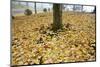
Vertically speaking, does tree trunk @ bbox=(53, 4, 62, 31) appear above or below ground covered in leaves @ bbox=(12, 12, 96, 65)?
above

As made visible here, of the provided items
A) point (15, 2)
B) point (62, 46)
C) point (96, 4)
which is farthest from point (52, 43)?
point (96, 4)

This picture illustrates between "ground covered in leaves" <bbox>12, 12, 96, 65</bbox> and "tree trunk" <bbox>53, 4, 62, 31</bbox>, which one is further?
"tree trunk" <bbox>53, 4, 62, 31</bbox>

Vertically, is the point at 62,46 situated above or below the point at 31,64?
above

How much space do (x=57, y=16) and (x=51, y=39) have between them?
1.07ft

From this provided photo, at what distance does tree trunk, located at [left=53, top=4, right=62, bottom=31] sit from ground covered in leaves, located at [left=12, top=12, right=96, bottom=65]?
53mm

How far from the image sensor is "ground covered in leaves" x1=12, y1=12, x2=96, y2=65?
90.4 inches

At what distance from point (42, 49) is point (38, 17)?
0.43 m

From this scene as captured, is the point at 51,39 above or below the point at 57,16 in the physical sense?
below

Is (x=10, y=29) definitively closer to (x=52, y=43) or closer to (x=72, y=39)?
(x=52, y=43)

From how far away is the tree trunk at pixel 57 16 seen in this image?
8.09 feet

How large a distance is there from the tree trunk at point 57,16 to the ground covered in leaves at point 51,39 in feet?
0.17

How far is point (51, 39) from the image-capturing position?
2443mm

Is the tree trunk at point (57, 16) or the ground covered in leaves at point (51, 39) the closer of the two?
the ground covered in leaves at point (51, 39)

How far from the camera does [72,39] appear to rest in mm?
2549
